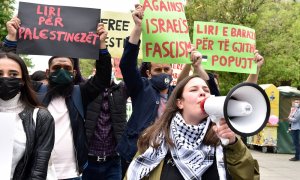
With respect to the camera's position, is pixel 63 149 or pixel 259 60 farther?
pixel 259 60

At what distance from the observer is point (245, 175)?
2715 mm

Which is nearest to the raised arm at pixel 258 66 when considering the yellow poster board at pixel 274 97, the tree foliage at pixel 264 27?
the yellow poster board at pixel 274 97

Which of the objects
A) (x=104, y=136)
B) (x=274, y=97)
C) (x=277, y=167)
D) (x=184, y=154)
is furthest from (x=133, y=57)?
(x=274, y=97)

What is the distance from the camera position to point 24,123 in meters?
3.09

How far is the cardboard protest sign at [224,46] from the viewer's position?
5629 mm

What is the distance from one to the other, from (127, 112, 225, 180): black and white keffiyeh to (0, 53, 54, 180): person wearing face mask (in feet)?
1.75

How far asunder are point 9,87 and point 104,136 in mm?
1974

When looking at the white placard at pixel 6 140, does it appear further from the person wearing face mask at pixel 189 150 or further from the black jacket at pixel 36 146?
the person wearing face mask at pixel 189 150

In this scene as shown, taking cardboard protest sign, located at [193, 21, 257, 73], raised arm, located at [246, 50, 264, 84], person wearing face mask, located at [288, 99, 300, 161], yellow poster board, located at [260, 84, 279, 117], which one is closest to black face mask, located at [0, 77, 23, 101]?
raised arm, located at [246, 50, 264, 84]

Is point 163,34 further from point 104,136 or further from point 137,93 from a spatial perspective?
point 104,136

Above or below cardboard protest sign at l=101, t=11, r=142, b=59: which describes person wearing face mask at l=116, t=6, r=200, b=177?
below

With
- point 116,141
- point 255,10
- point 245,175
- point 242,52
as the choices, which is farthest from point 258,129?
point 255,10

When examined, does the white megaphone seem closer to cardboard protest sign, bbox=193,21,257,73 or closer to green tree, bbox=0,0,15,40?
cardboard protest sign, bbox=193,21,257,73

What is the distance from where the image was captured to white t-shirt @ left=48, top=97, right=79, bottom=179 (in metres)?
4.00
